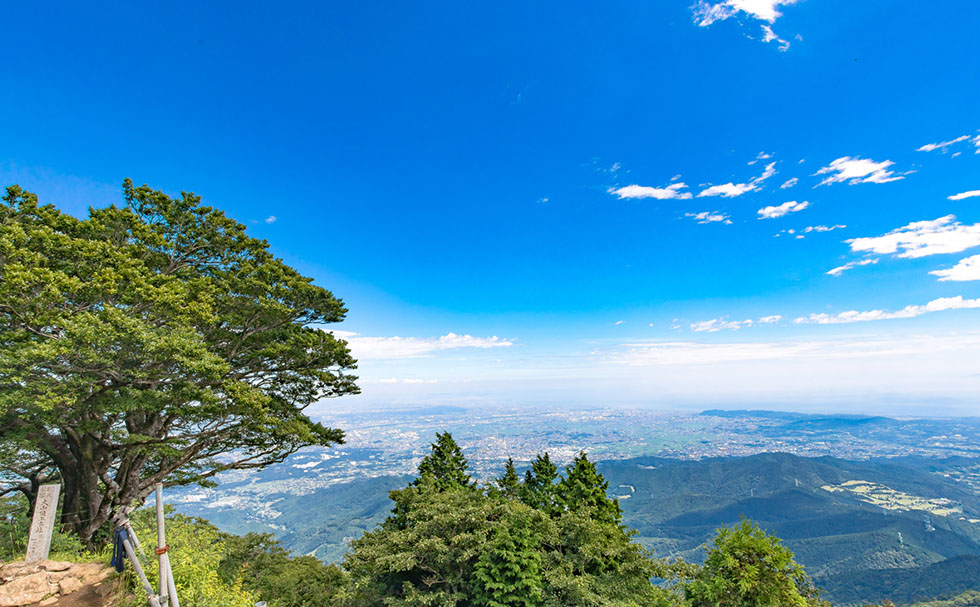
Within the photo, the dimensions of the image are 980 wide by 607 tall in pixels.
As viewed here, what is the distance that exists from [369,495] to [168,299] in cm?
15421

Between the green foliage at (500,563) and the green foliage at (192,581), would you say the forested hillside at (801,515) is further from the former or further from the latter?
the green foliage at (192,581)

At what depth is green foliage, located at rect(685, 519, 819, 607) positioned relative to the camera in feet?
30.3

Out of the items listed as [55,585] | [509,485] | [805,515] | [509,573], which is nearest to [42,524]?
[55,585]

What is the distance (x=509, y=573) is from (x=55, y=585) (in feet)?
32.2

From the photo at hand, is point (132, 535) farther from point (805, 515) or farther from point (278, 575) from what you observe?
point (805, 515)

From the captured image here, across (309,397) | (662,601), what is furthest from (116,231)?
(662,601)

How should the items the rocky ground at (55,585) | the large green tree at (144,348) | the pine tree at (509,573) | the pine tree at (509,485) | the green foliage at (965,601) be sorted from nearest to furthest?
the rocky ground at (55,585), the large green tree at (144,348), the pine tree at (509,573), the pine tree at (509,485), the green foliage at (965,601)

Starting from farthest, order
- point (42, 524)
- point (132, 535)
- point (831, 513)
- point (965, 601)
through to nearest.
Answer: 1. point (831, 513)
2. point (965, 601)
3. point (42, 524)
4. point (132, 535)

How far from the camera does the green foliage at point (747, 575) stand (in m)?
9.24

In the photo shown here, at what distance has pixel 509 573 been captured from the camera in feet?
35.2

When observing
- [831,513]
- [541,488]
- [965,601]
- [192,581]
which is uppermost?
[192,581]

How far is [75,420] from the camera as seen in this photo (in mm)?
11094

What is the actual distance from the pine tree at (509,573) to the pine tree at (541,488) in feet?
12.3

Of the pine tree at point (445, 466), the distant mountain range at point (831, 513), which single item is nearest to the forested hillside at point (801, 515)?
the distant mountain range at point (831, 513)
